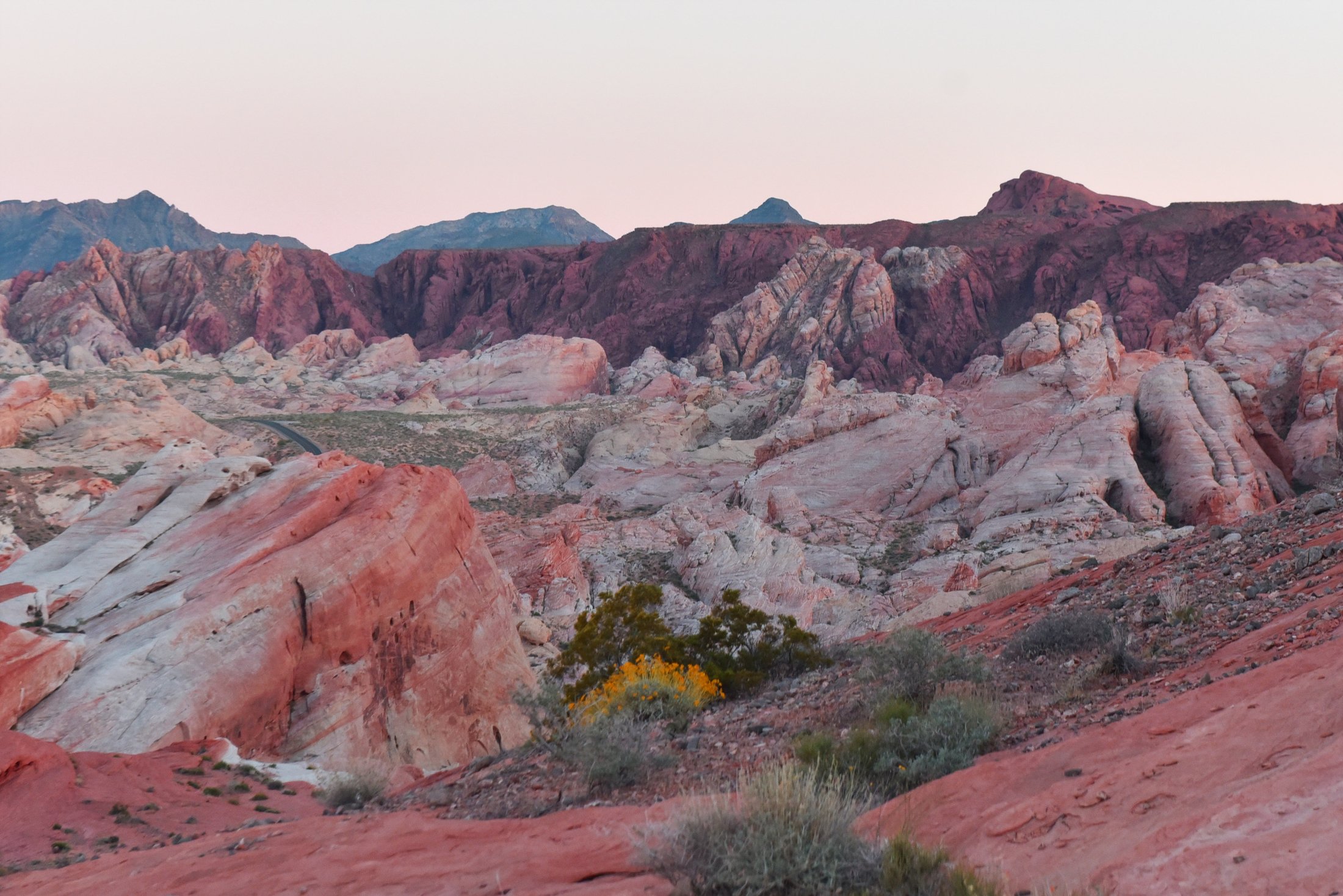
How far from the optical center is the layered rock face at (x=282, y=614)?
15258 mm

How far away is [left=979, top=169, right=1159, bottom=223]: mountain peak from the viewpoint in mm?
118375

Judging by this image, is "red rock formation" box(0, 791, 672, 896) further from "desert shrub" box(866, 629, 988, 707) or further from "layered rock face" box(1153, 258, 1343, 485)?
"layered rock face" box(1153, 258, 1343, 485)

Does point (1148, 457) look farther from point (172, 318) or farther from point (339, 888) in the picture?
point (172, 318)

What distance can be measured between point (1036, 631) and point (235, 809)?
10691mm

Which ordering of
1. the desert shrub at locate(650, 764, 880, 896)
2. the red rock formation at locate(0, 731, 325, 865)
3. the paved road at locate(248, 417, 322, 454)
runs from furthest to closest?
1. the paved road at locate(248, 417, 322, 454)
2. the red rock formation at locate(0, 731, 325, 865)
3. the desert shrub at locate(650, 764, 880, 896)

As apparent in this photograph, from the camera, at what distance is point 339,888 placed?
236 inches

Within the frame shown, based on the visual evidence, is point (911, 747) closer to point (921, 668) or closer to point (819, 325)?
point (921, 668)

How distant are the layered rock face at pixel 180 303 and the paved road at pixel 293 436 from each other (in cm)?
4047

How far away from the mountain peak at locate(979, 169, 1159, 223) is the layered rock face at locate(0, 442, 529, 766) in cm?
11184

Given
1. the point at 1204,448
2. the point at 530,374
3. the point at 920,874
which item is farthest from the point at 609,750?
the point at 530,374

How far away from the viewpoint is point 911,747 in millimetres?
7387

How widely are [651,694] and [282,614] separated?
9.17m

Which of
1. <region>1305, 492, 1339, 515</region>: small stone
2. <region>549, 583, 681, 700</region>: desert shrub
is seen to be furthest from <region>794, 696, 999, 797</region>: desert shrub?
<region>549, 583, 681, 700</region>: desert shrub

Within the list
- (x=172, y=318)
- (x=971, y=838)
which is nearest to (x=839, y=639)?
(x=971, y=838)
